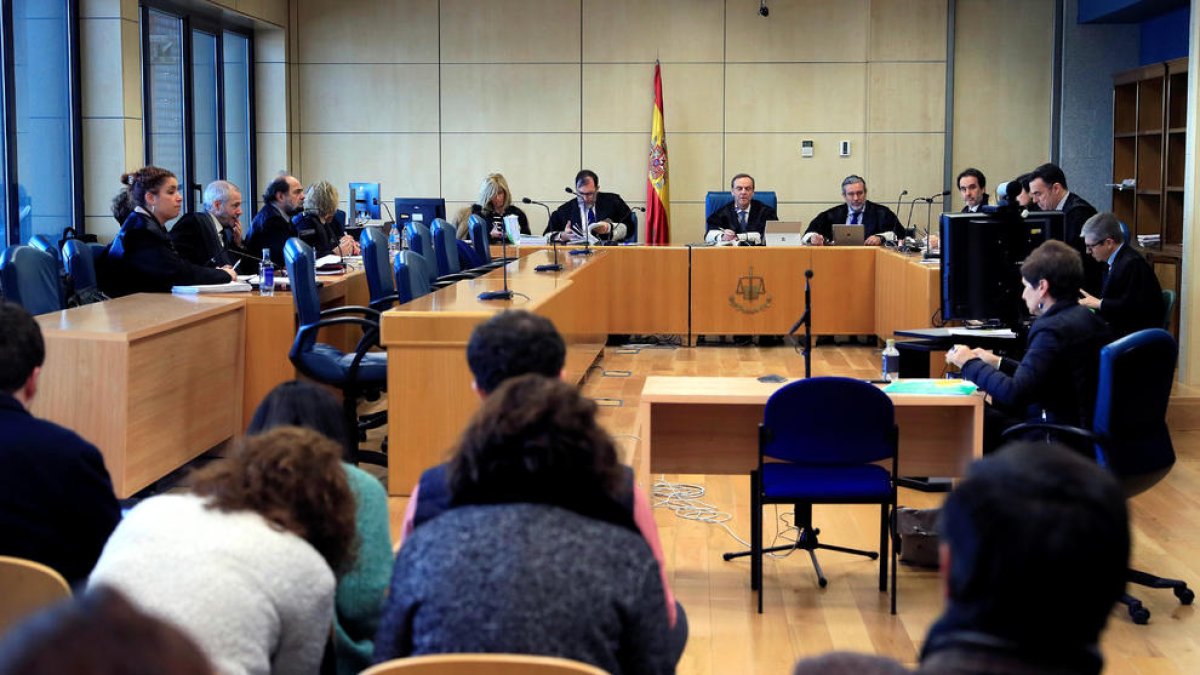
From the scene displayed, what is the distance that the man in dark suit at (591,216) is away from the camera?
1086 cm

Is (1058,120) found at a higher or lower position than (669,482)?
higher

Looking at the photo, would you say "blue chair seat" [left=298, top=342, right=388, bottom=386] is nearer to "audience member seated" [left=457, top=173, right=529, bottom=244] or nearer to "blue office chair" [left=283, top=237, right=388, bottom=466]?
"blue office chair" [left=283, top=237, right=388, bottom=466]

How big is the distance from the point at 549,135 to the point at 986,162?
4112 mm

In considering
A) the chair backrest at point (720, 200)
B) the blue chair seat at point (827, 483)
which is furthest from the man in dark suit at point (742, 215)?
the blue chair seat at point (827, 483)

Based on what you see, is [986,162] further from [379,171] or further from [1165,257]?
[379,171]

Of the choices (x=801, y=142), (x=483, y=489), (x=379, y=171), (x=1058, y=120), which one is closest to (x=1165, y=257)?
(x=1058, y=120)

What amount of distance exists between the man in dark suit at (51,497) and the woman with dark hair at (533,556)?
898 millimetres

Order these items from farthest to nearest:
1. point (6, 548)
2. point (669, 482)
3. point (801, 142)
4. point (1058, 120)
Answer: point (801, 142), point (1058, 120), point (669, 482), point (6, 548)

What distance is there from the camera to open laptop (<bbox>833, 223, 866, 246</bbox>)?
1057 centimetres

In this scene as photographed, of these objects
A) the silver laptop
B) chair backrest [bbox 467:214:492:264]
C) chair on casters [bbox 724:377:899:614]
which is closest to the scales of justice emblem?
the silver laptop

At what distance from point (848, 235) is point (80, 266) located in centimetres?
600

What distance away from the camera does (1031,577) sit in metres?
1.53

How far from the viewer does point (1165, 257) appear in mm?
9852

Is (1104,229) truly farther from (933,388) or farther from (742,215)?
(742,215)
